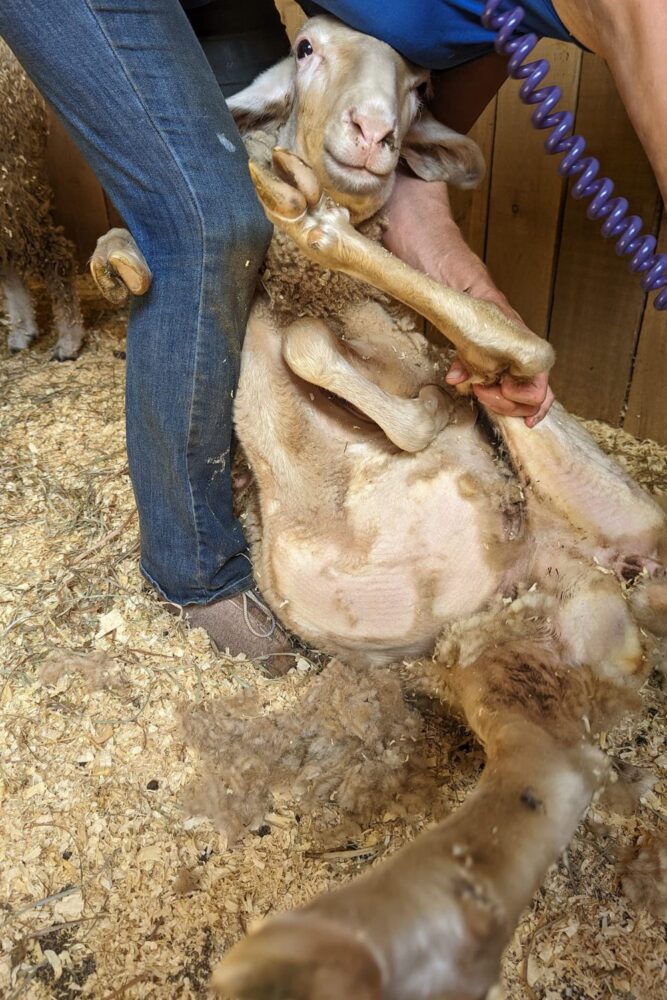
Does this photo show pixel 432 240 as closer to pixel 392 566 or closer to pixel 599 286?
pixel 392 566

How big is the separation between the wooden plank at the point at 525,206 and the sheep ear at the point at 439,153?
77 centimetres

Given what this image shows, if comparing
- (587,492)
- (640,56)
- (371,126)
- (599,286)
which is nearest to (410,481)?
(587,492)

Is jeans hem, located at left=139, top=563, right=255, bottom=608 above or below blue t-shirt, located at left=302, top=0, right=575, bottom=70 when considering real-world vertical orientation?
below

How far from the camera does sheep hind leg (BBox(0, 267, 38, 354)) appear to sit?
11.6ft

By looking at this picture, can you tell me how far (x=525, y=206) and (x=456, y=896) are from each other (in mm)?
2410

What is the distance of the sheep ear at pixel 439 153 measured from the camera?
1854mm

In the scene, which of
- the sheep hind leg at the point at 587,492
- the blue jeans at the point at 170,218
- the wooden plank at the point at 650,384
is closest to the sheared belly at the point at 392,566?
the sheep hind leg at the point at 587,492

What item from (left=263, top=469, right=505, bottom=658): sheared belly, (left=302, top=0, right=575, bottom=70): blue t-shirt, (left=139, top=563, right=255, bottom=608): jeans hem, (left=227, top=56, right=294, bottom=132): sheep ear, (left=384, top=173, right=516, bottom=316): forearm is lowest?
(left=139, top=563, right=255, bottom=608): jeans hem

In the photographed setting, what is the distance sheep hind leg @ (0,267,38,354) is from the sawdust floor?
1.75 meters

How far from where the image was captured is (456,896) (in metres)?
0.84

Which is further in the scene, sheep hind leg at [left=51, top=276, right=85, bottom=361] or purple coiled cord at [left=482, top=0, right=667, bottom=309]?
sheep hind leg at [left=51, top=276, right=85, bottom=361]

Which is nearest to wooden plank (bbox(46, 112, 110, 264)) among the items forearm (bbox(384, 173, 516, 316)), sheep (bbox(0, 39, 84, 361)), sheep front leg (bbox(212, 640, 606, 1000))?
sheep (bbox(0, 39, 84, 361))

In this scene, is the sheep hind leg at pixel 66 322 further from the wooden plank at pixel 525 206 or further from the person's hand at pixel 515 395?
the person's hand at pixel 515 395

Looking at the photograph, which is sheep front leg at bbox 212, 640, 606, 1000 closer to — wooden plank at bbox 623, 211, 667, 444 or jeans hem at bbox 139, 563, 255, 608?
jeans hem at bbox 139, 563, 255, 608
